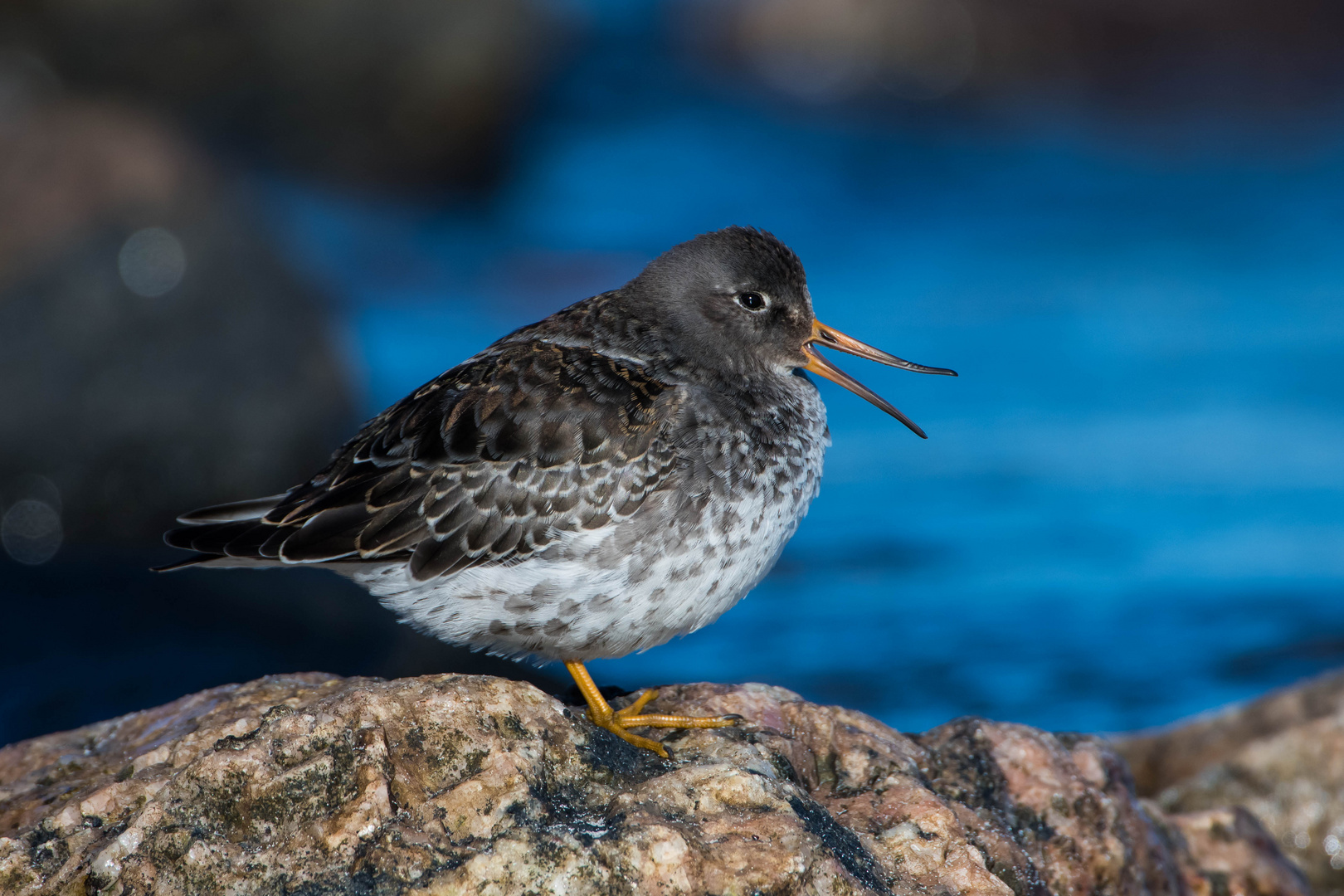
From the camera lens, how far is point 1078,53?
2383cm

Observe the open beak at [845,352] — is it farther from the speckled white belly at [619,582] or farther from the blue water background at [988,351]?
the blue water background at [988,351]

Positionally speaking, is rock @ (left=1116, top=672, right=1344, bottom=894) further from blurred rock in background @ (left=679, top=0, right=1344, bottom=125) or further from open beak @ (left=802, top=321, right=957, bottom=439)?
blurred rock in background @ (left=679, top=0, right=1344, bottom=125)

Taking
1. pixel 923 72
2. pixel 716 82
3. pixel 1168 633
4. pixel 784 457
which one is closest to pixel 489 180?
pixel 716 82

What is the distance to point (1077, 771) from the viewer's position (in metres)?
4.93

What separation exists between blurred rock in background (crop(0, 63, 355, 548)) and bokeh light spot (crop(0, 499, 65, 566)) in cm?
1

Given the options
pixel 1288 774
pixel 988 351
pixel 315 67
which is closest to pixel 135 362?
pixel 1288 774

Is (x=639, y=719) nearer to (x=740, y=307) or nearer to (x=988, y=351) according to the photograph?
(x=740, y=307)

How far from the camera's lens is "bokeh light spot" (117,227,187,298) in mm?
10367

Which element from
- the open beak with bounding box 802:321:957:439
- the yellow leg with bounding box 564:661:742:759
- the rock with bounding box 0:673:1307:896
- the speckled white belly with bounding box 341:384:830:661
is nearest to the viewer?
the rock with bounding box 0:673:1307:896

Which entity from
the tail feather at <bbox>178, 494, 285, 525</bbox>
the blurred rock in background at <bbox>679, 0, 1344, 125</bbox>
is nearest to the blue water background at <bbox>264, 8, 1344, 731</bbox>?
the blurred rock in background at <bbox>679, 0, 1344, 125</bbox>

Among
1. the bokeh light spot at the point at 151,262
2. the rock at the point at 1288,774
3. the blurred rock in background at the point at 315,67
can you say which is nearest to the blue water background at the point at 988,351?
the blurred rock in background at the point at 315,67

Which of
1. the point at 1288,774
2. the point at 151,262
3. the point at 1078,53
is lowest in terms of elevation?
the point at 1288,774

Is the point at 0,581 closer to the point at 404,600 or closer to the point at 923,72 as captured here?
the point at 404,600

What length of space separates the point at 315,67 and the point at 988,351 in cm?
1059
